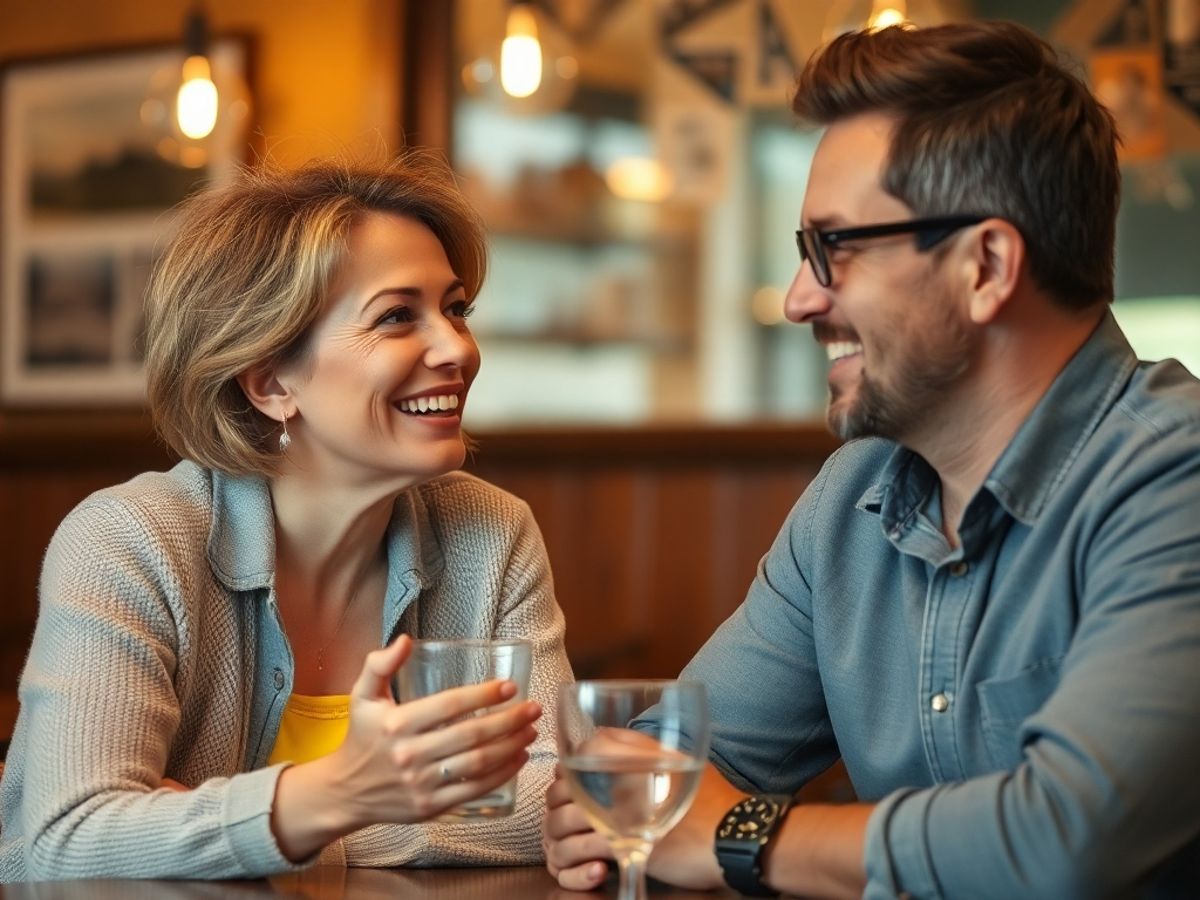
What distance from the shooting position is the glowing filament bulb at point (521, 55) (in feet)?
11.4

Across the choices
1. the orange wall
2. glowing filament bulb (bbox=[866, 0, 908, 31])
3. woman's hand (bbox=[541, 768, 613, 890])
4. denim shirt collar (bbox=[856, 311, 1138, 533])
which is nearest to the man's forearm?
woman's hand (bbox=[541, 768, 613, 890])

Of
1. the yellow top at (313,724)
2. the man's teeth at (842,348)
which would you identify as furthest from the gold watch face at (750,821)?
the yellow top at (313,724)

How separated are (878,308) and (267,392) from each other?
0.81 m

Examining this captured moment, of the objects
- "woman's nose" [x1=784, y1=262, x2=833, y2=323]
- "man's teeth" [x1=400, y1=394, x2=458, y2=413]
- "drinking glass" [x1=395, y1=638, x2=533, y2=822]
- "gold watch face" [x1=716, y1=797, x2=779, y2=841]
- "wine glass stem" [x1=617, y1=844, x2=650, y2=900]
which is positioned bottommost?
"gold watch face" [x1=716, y1=797, x2=779, y2=841]

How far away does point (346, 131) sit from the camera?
4383 millimetres

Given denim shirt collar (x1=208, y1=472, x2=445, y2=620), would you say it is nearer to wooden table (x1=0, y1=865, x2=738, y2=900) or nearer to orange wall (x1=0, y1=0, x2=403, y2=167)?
wooden table (x1=0, y1=865, x2=738, y2=900)

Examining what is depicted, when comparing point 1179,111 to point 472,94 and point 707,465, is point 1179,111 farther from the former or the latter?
point 472,94

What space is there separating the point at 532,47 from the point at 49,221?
1.99m

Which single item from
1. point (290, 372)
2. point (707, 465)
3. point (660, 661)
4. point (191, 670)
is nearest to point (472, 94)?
point (707, 465)

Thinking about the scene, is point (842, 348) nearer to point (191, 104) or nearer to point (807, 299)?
point (807, 299)

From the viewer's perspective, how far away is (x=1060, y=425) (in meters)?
1.55

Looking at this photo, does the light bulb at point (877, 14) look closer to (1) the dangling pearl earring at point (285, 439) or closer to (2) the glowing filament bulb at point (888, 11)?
(2) the glowing filament bulb at point (888, 11)

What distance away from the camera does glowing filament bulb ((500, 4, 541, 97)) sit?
3482mm

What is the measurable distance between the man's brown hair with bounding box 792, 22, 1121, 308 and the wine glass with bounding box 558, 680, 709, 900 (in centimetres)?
62
